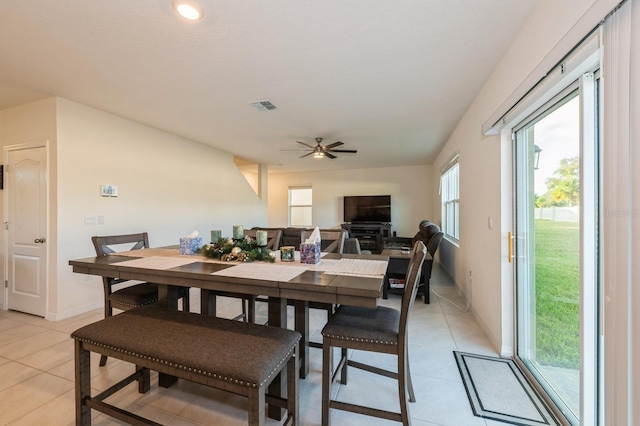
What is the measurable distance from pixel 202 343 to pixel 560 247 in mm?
2126

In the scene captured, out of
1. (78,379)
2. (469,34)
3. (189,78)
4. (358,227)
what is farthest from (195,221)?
(469,34)

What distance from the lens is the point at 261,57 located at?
218 cm

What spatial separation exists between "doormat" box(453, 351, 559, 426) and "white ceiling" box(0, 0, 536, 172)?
8.12 feet

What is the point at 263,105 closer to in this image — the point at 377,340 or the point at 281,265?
the point at 281,265

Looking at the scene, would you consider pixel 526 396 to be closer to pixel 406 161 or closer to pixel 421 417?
pixel 421 417

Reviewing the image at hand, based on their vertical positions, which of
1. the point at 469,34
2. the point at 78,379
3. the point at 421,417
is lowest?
the point at 421,417

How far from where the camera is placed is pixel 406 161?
672 centimetres

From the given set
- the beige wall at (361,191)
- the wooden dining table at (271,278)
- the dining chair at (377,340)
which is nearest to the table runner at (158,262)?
the wooden dining table at (271,278)

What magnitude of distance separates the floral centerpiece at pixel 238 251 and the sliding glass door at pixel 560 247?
1.78 m

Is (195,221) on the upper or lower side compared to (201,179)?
lower

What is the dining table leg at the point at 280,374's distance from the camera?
157 centimetres

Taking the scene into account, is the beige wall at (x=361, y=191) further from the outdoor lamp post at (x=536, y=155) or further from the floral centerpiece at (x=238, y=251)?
the floral centerpiece at (x=238, y=251)

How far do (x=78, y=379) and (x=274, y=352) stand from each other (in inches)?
45.7

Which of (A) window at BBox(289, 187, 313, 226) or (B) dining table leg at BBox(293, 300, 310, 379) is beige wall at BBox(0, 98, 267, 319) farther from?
(A) window at BBox(289, 187, 313, 226)
